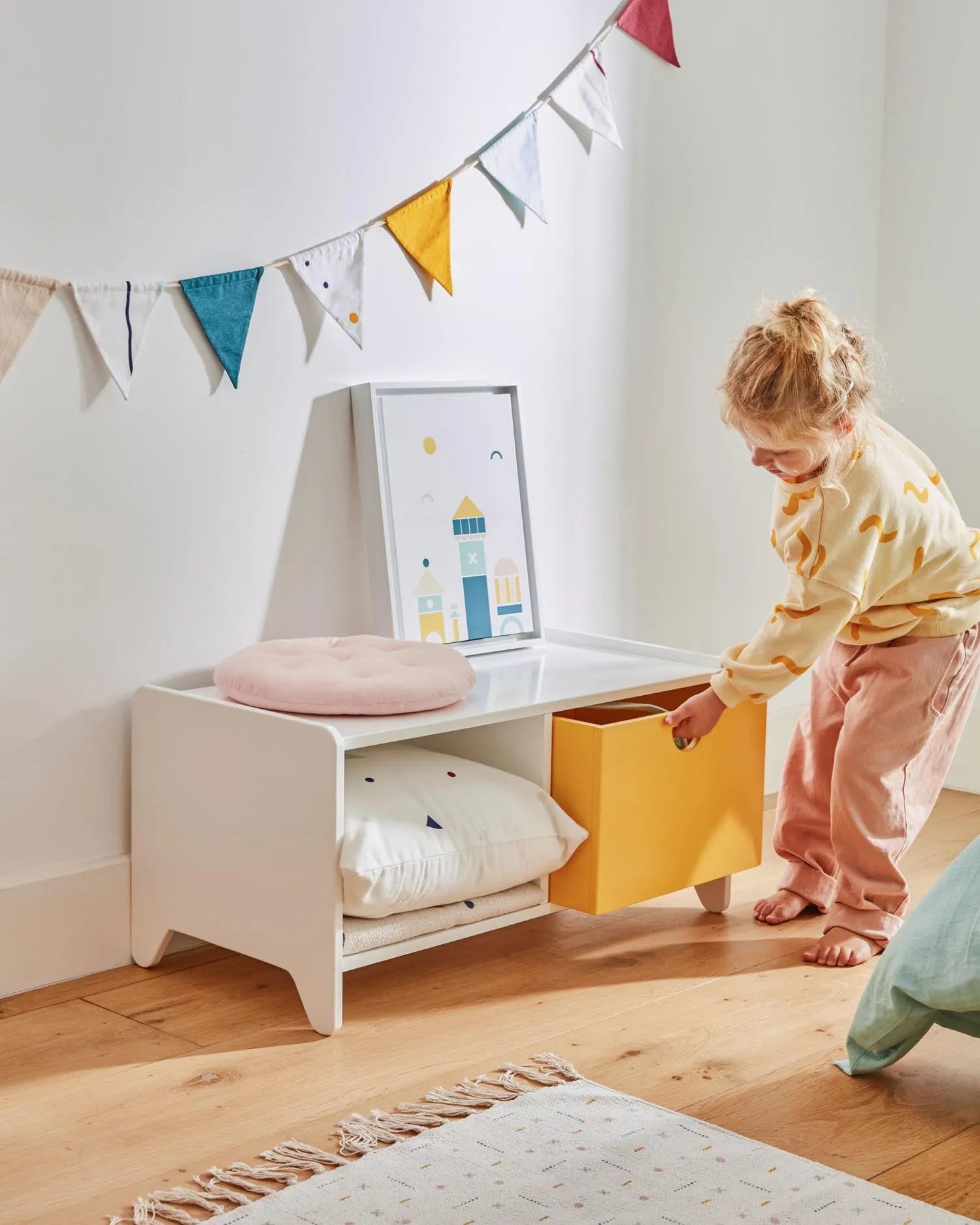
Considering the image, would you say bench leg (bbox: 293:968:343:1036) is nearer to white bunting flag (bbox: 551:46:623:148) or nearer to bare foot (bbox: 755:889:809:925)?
bare foot (bbox: 755:889:809:925)

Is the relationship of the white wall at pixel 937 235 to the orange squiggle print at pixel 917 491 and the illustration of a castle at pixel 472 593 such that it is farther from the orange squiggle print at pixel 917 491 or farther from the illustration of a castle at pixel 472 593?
the illustration of a castle at pixel 472 593

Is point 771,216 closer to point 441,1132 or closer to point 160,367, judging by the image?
point 160,367

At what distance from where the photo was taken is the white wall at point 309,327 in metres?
1.74

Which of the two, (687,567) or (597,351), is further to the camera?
(687,567)

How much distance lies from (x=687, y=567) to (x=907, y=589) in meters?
0.71

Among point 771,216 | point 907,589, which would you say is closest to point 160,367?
point 907,589

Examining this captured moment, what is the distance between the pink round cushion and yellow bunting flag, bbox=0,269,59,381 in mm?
448

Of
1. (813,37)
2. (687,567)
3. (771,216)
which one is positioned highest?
(813,37)

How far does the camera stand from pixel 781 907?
6.91 ft

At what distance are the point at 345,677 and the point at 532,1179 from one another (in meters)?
0.63

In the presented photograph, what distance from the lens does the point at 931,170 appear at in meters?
2.89

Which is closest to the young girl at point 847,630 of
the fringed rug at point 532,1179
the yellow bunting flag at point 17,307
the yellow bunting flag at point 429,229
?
the yellow bunting flag at point 429,229

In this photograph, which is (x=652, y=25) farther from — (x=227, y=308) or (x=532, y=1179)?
(x=532, y=1179)

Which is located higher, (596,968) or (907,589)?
(907,589)
